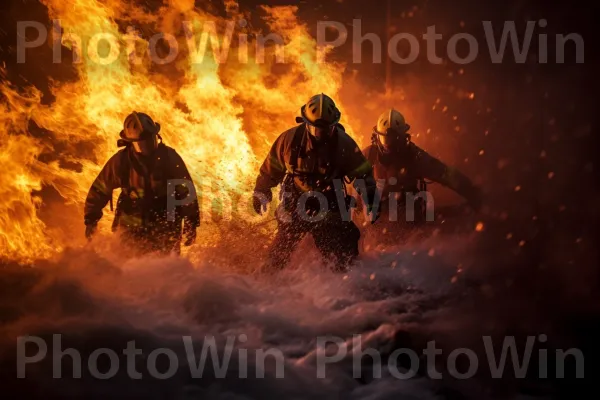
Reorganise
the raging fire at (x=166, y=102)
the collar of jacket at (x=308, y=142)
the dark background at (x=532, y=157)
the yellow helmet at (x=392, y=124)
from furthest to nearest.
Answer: the raging fire at (x=166, y=102) < the yellow helmet at (x=392, y=124) < the collar of jacket at (x=308, y=142) < the dark background at (x=532, y=157)

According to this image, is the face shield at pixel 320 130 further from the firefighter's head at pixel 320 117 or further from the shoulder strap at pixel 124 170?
the shoulder strap at pixel 124 170

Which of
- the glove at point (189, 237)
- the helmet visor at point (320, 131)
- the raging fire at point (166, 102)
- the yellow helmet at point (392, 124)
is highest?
the raging fire at point (166, 102)

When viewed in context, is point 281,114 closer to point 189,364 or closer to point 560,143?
point 560,143

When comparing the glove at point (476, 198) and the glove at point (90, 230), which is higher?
the glove at point (476, 198)

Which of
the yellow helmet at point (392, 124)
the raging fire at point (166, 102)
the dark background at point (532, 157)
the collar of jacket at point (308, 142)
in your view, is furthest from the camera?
the raging fire at point (166, 102)

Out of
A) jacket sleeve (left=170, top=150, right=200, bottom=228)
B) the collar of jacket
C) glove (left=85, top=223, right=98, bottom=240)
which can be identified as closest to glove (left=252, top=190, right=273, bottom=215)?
jacket sleeve (left=170, top=150, right=200, bottom=228)

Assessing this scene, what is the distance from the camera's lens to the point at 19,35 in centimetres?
961

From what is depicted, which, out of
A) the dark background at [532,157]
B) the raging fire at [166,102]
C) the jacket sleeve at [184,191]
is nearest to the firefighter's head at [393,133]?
the dark background at [532,157]

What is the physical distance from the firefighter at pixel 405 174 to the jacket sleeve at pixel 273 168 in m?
1.99

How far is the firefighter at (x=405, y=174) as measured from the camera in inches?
290

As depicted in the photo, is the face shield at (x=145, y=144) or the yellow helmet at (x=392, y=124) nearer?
the face shield at (x=145, y=144)

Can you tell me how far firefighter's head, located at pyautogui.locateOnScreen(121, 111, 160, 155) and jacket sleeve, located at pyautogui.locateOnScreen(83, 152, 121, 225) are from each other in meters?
0.35

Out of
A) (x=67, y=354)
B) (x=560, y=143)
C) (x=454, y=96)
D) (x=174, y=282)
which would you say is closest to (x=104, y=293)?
(x=174, y=282)

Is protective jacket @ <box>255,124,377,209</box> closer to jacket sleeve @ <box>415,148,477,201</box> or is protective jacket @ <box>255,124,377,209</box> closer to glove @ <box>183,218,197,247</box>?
glove @ <box>183,218,197,247</box>
